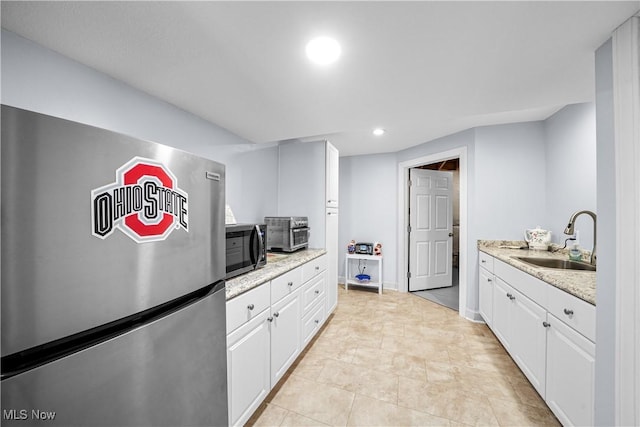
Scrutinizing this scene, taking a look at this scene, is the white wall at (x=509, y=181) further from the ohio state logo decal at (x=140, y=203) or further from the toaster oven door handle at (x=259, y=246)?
the ohio state logo decal at (x=140, y=203)

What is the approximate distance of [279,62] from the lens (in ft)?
4.18

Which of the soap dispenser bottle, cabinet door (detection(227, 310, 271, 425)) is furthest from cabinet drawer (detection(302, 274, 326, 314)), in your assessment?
the soap dispenser bottle

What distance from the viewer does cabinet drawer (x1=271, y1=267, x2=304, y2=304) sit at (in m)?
1.70

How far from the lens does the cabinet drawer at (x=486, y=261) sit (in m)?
2.58

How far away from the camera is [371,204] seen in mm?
4340

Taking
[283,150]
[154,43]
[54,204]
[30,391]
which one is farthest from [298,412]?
[283,150]

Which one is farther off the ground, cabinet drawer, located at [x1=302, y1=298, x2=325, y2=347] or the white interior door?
the white interior door

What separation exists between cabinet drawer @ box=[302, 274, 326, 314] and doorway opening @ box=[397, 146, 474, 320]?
1.83 m

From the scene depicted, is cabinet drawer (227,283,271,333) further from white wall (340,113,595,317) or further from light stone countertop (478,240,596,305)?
white wall (340,113,595,317)

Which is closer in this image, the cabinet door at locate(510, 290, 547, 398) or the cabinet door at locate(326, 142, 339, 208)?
the cabinet door at locate(510, 290, 547, 398)

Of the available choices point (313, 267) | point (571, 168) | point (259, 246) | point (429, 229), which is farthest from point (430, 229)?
point (259, 246)

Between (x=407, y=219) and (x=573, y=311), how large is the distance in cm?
279

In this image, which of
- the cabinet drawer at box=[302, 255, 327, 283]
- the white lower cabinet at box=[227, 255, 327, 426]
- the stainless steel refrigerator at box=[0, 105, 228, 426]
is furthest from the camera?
the cabinet drawer at box=[302, 255, 327, 283]

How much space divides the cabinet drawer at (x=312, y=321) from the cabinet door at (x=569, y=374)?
170 cm
